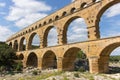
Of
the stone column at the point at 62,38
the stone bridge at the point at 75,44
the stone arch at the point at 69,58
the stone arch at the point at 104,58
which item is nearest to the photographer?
the stone arch at the point at 104,58

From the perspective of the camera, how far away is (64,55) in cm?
2991

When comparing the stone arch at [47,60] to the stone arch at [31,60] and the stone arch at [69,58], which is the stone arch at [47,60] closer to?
the stone arch at [69,58]

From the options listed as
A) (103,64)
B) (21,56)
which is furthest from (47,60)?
(103,64)

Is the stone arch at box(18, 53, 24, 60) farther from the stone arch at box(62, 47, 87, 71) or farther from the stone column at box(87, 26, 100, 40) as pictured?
the stone column at box(87, 26, 100, 40)

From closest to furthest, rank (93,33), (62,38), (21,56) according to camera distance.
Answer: (93,33) → (62,38) → (21,56)

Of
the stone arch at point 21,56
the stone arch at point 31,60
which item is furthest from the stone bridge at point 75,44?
the stone arch at point 21,56

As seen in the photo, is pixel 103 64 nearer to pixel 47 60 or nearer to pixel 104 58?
pixel 104 58

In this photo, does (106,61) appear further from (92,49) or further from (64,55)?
(64,55)

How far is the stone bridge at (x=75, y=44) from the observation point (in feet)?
78.7

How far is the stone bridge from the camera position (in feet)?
78.7

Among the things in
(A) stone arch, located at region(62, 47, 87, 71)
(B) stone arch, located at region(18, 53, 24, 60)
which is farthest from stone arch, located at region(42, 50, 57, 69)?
(B) stone arch, located at region(18, 53, 24, 60)

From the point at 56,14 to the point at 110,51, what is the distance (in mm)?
15272

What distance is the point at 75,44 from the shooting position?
27.4 metres

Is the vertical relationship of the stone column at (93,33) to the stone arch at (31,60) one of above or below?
above
